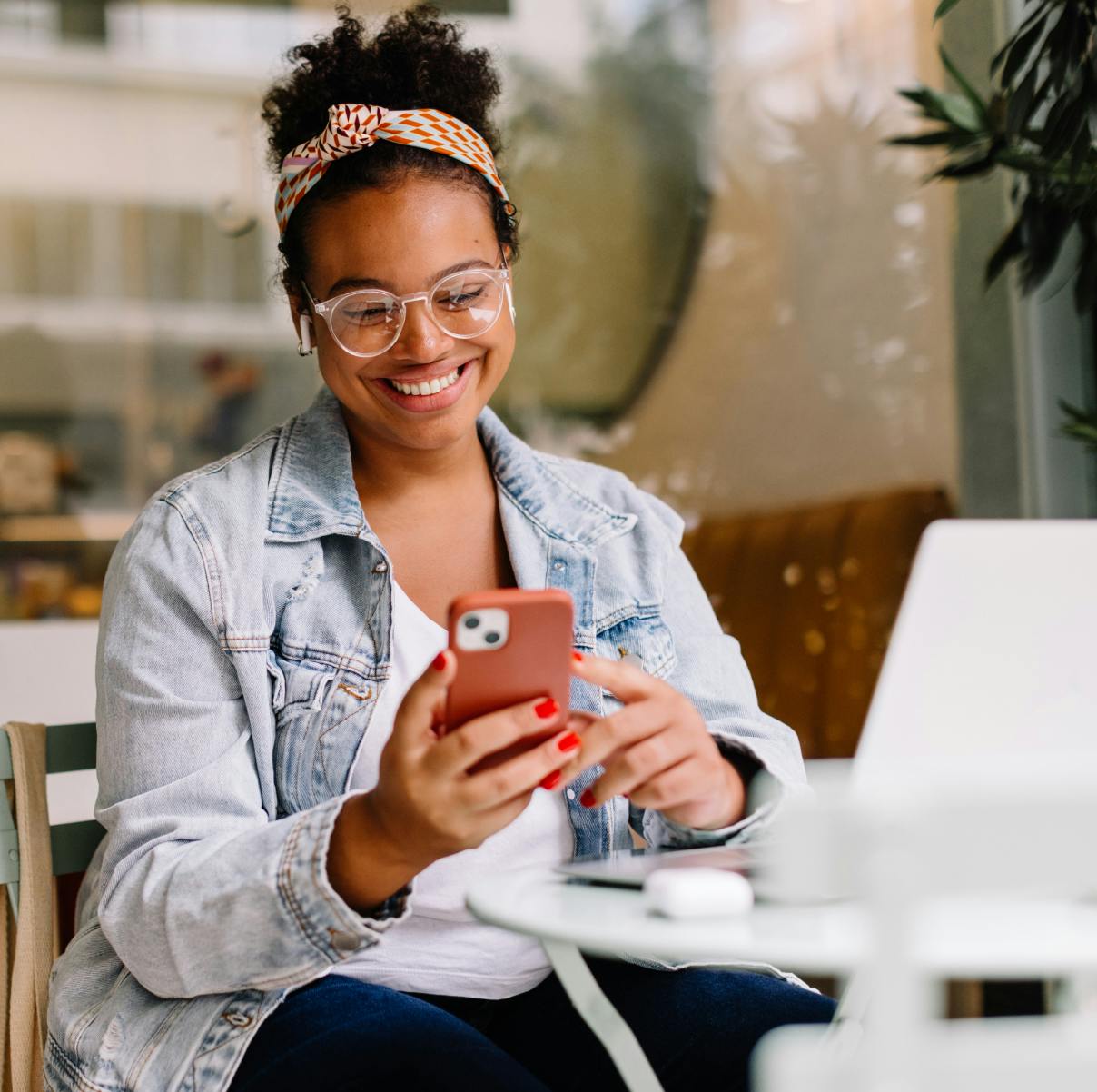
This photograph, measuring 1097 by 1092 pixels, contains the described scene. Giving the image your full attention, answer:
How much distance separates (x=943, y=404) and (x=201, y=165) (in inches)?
78.4

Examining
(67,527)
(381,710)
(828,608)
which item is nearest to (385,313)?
(381,710)

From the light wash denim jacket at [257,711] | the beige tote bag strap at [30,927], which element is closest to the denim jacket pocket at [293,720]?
the light wash denim jacket at [257,711]

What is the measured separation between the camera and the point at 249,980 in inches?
41.7

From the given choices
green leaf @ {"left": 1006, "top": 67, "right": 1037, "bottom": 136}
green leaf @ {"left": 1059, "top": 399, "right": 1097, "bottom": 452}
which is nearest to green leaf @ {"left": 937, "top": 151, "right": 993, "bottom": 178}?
green leaf @ {"left": 1006, "top": 67, "right": 1037, "bottom": 136}

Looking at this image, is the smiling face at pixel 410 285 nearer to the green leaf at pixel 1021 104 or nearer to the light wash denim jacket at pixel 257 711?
the light wash denim jacket at pixel 257 711

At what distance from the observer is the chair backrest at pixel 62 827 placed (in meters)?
1.31

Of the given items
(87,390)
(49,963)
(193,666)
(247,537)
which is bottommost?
(49,963)

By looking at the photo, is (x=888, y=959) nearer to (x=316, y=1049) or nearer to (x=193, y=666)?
(x=316, y=1049)

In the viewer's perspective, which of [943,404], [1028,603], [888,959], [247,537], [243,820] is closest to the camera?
[888,959]

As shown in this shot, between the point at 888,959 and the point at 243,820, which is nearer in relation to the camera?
the point at 888,959

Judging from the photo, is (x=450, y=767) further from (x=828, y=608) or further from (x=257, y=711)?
(x=828, y=608)

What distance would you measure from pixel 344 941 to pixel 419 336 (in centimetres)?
55

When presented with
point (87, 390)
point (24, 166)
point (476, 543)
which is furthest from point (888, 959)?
point (24, 166)

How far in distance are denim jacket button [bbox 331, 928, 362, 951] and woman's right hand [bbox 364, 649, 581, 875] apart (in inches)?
4.1
